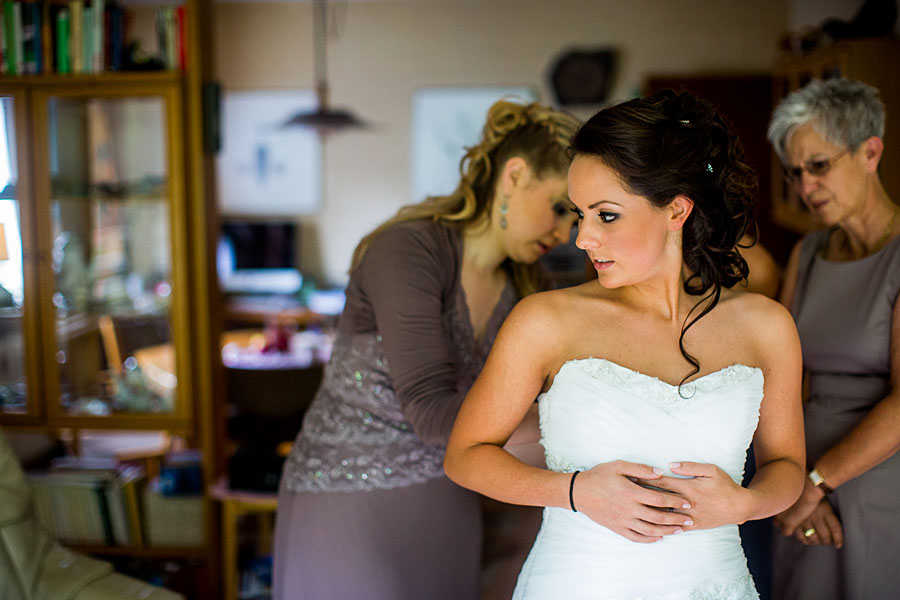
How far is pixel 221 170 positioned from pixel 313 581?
5732 mm

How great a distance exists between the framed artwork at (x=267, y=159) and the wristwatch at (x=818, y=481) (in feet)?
18.5

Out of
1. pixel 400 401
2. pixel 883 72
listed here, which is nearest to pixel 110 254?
pixel 400 401

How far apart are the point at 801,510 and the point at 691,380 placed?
58 cm

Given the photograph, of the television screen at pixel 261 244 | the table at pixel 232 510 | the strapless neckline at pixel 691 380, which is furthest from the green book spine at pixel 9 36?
the television screen at pixel 261 244

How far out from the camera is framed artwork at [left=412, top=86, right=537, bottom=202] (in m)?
6.61

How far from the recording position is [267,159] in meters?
6.80

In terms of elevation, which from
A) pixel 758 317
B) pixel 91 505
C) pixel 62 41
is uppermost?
pixel 62 41

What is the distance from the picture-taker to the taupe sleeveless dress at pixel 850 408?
5.31 ft

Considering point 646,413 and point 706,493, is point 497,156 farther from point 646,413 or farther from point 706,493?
point 706,493

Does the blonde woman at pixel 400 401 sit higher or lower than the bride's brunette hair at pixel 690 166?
lower

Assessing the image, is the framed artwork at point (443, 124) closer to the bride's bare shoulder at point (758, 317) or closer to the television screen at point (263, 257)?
the television screen at point (263, 257)

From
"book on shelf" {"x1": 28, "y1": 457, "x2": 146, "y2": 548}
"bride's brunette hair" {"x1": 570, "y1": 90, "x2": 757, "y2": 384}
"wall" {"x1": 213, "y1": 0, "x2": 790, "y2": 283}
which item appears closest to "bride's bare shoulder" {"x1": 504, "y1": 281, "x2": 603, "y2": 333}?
"bride's brunette hair" {"x1": 570, "y1": 90, "x2": 757, "y2": 384}

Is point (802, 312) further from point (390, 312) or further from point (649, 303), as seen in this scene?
point (390, 312)

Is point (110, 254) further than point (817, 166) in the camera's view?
Yes
